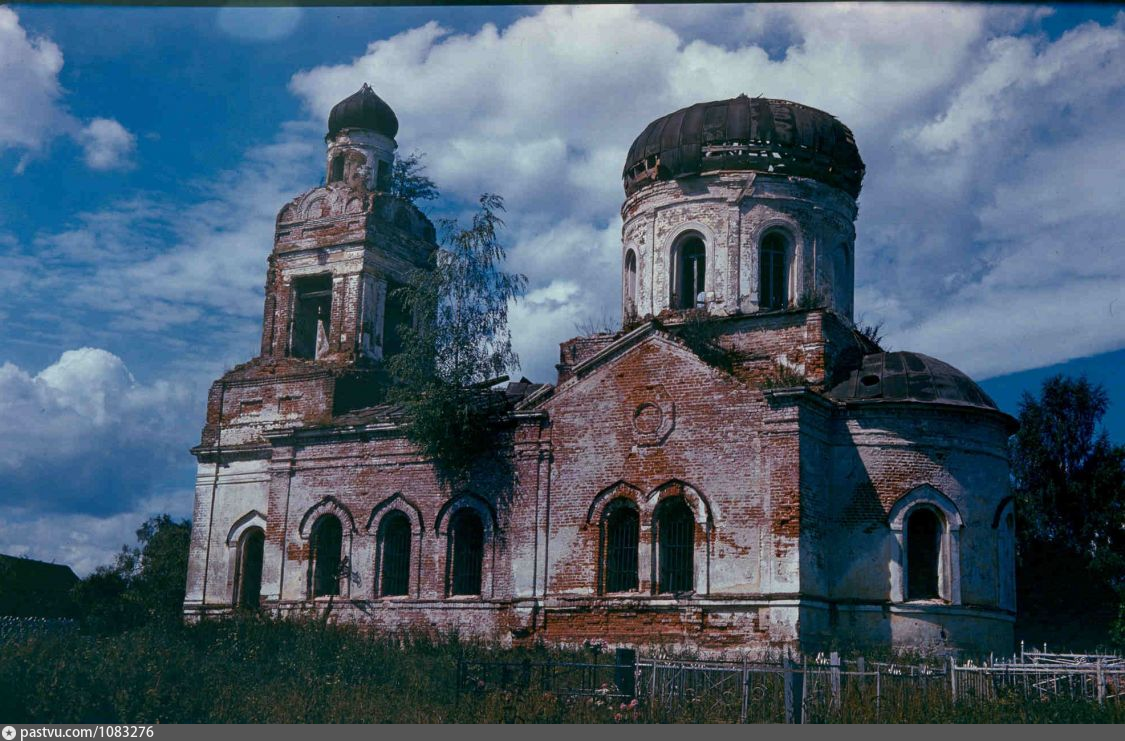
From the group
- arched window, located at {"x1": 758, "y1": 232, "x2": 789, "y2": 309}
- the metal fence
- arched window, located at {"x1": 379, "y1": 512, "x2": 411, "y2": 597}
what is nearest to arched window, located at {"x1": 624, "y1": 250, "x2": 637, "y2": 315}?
arched window, located at {"x1": 758, "y1": 232, "x2": 789, "y2": 309}

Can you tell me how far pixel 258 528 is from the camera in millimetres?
22938

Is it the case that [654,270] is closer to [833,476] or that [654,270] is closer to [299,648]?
[833,476]

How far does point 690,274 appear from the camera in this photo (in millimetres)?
21672

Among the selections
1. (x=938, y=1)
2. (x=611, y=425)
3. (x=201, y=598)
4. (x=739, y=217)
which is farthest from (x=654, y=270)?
(x=938, y=1)

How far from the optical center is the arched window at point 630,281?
2231 cm

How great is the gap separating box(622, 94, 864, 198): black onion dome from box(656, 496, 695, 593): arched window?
20.7 feet

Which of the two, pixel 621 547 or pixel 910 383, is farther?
pixel 621 547

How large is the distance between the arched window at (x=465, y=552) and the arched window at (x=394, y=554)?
0.91 meters

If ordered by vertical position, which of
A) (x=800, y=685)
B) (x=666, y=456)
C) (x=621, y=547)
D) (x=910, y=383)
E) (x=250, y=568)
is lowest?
(x=800, y=685)

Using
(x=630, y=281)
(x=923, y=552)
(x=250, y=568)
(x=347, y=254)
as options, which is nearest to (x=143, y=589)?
(x=250, y=568)

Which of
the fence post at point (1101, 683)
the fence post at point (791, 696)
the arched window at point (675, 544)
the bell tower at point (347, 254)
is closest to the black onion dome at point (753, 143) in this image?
the bell tower at point (347, 254)

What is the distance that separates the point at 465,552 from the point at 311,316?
7.05 m

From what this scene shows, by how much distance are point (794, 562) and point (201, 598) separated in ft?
38.2

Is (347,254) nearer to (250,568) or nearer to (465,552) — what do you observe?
(250,568)
